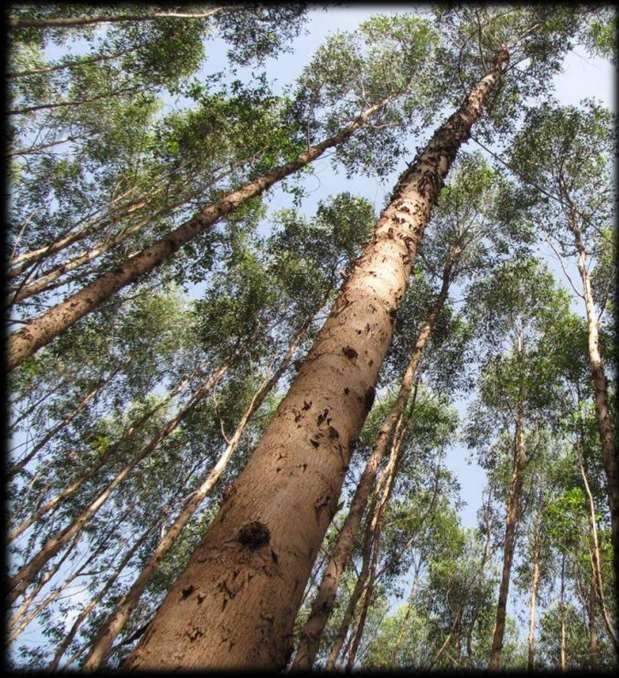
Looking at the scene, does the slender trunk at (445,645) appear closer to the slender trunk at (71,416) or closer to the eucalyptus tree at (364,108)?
the eucalyptus tree at (364,108)

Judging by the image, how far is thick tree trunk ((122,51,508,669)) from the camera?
1.05m

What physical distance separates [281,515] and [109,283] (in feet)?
16.0

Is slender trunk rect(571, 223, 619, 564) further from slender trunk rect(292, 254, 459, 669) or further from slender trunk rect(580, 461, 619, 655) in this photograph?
slender trunk rect(292, 254, 459, 669)

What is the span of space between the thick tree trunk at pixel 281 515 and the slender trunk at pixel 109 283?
11.6 feet

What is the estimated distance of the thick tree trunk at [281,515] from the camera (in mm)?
1048

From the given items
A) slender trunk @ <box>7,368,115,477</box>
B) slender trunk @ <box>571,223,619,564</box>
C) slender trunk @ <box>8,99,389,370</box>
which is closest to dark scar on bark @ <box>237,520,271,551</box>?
slender trunk @ <box>8,99,389,370</box>

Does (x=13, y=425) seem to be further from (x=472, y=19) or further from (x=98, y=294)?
(x=472, y=19)

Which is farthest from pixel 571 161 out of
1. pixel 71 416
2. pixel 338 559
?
pixel 71 416

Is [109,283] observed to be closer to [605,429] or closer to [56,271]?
[56,271]

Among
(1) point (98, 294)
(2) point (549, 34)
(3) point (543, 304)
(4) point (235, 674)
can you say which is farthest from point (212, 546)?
(3) point (543, 304)

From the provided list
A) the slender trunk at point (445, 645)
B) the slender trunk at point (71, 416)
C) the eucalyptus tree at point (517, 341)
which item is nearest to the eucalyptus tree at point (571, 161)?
the eucalyptus tree at point (517, 341)

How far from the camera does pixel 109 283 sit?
546cm

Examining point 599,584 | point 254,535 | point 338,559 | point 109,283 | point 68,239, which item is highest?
point 68,239

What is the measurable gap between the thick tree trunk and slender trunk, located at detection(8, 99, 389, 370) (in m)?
3.54
